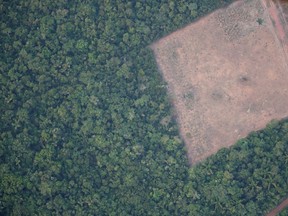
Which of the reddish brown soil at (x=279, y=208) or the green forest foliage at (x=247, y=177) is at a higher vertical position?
the green forest foliage at (x=247, y=177)

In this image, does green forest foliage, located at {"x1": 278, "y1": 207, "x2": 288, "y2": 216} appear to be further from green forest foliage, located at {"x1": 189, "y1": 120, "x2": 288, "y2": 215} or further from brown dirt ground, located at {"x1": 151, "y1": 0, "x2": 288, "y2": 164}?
brown dirt ground, located at {"x1": 151, "y1": 0, "x2": 288, "y2": 164}

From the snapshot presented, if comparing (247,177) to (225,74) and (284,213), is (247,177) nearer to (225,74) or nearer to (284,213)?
(284,213)

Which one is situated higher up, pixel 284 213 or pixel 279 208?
pixel 284 213

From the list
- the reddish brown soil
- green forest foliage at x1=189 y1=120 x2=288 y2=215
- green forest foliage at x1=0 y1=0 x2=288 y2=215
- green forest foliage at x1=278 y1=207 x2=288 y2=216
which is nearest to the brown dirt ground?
green forest foliage at x1=0 y1=0 x2=288 y2=215

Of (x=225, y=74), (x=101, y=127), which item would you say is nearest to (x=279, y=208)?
(x=225, y=74)

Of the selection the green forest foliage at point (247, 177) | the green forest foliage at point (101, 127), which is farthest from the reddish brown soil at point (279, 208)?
the green forest foliage at point (101, 127)

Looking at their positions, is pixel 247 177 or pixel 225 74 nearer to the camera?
pixel 247 177

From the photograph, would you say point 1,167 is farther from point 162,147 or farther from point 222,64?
point 222,64

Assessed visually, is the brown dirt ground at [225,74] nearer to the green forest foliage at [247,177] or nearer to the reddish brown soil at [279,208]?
the green forest foliage at [247,177]
